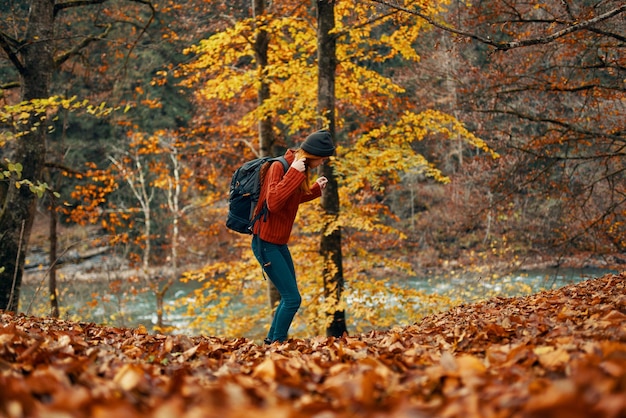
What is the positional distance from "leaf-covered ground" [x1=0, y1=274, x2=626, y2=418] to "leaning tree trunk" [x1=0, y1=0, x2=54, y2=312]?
4381 millimetres

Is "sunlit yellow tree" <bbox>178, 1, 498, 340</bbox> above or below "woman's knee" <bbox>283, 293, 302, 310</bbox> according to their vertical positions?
above

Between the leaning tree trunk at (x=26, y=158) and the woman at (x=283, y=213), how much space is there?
13.3 feet

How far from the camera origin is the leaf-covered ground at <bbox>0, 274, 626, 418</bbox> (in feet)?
5.13

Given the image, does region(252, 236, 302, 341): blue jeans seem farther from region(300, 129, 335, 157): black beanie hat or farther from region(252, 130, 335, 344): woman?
region(300, 129, 335, 157): black beanie hat

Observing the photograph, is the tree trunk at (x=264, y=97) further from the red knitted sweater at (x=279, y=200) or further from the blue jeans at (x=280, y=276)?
the red knitted sweater at (x=279, y=200)

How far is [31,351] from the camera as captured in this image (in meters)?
2.58

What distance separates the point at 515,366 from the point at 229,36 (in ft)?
27.6

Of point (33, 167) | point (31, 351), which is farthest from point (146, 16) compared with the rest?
point (31, 351)

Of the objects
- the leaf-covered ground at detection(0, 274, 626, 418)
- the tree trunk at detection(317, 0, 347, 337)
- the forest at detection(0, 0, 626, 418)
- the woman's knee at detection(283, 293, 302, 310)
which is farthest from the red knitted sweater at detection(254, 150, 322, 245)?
the tree trunk at detection(317, 0, 347, 337)

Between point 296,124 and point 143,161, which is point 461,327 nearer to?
point 296,124

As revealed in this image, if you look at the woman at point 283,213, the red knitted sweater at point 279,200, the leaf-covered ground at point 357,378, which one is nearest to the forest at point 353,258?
the leaf-covered ground at point 357,378

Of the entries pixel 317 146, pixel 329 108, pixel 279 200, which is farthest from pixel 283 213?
pixel 329 108

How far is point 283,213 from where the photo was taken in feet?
16.3

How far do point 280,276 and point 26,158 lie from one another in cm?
466
